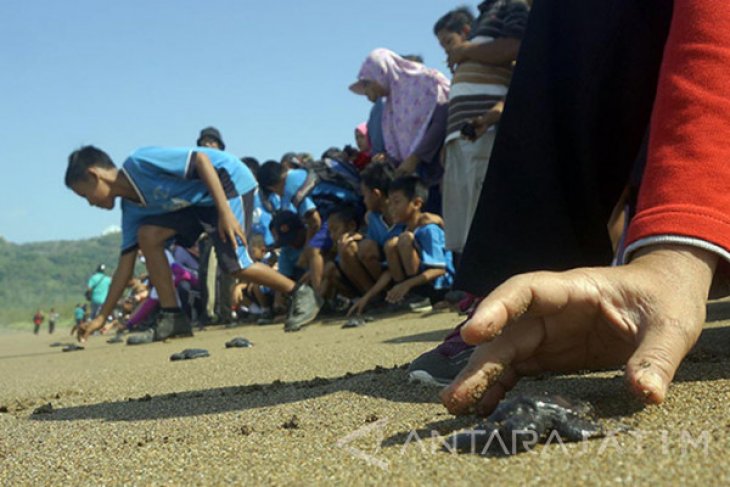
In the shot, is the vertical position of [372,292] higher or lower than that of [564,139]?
lower

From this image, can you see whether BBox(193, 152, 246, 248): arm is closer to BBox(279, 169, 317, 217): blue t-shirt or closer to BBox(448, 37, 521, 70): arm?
BBox(279, 169, 317, 217): blue t-shirt

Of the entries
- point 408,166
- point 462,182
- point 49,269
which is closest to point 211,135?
point 408,166

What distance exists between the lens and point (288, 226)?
6.66m

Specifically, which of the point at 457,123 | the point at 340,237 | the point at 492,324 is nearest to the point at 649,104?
the point at 492,324

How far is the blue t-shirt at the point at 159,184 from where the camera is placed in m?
5.13

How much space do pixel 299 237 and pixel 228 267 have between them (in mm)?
1533

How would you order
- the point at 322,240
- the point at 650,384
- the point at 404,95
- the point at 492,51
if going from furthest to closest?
the point at 322,240, the point at 404,95, the point at 492,51, the point at 650,384

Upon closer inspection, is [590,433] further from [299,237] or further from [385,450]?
[299,237]

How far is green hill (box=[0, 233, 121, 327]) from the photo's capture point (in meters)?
49.1

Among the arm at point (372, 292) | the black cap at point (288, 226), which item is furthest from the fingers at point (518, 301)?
Result: the black cap at point (288, 226)

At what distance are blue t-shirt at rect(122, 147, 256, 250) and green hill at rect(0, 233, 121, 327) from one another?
3644 cm

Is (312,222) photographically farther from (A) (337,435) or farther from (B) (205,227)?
(A) (337,435)

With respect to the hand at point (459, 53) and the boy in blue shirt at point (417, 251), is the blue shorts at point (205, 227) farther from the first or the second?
the hand at point (459, 53)

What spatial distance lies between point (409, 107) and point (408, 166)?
17.6 inches
